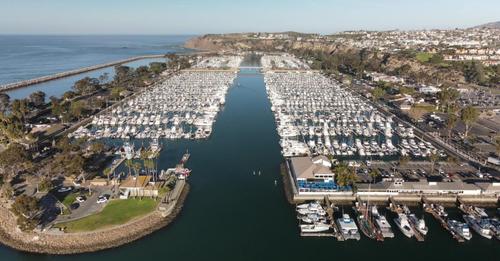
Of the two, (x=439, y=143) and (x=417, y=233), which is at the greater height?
(x=439, y=143)

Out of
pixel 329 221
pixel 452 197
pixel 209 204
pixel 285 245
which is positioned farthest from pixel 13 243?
pixel 452 197

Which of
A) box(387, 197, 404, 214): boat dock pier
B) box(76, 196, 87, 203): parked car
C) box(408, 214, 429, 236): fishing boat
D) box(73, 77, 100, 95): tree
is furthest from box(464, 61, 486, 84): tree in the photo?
box(76, 196, 87, 203): parked car

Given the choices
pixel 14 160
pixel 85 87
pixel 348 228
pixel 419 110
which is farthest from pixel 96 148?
pixel 419 110

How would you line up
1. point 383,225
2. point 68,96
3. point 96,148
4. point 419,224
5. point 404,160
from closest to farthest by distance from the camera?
point 383,225
point 419,224
point 404,160
point 96,148
point 68,96

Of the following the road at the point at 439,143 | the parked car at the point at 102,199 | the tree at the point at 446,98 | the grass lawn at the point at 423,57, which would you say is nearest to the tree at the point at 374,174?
the road at the point at 439,143

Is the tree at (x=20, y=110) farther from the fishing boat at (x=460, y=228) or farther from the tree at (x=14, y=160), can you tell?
the fishing boat at (x=460, y=228)

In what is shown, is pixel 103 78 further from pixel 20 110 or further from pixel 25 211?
pixel 25 211
